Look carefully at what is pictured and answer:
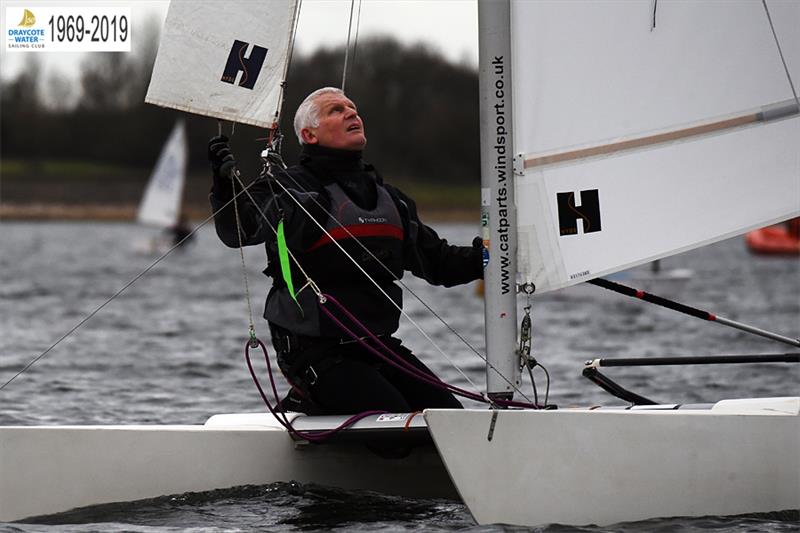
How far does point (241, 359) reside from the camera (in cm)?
893

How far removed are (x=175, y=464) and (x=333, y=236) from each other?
2.64ft

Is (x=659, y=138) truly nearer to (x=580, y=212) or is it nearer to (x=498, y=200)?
(x=580, y=212)

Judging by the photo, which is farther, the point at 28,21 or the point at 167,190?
the point at 167,190

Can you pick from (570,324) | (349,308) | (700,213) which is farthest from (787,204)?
(570,324)

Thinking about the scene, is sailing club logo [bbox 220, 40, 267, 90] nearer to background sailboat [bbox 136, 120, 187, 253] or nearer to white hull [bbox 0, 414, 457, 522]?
white hull [bbox 0, 414, 457, 522]

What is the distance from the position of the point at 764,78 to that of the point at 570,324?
8.41 metres

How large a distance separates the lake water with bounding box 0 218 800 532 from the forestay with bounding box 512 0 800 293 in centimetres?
56

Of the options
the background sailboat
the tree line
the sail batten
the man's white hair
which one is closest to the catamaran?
the sail batten

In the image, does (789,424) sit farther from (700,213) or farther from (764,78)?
(764,78)

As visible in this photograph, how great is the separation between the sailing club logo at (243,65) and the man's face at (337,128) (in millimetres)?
225

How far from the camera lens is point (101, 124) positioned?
5522cm

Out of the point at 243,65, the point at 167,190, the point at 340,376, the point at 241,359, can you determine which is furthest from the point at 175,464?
the point at 167,190

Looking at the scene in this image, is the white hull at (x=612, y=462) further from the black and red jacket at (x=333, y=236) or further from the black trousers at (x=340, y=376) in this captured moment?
the black and red jacket at (x=333, y=236)

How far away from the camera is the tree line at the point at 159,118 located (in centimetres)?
5438
